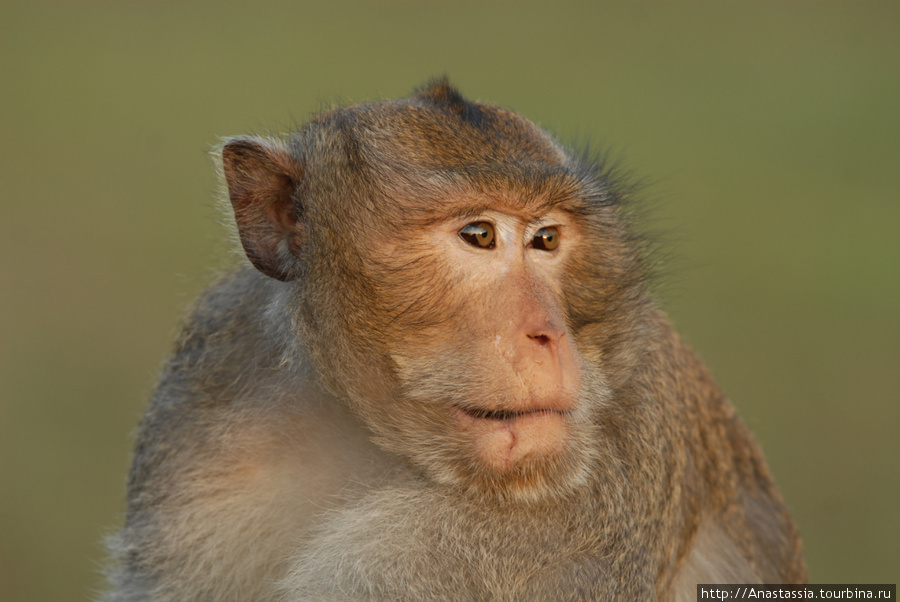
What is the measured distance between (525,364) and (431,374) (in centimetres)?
36

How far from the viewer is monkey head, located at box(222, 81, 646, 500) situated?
3.72 metres

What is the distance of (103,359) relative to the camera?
1144 centimetres

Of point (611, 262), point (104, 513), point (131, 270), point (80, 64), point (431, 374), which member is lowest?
point (104, 513)

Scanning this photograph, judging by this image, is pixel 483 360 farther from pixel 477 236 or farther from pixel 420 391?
pixel 477 236

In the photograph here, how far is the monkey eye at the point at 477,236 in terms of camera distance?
4004 millimetres

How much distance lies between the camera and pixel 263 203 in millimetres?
4301

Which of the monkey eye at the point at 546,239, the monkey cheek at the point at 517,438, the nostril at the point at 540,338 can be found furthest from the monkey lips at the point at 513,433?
the monkey eye at the point at 546,239

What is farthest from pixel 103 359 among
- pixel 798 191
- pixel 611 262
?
pixel 798 191

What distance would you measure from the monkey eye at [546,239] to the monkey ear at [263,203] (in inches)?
35.0

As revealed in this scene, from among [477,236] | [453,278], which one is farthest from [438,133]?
[453,278]

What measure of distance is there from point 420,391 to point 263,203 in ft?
3.37

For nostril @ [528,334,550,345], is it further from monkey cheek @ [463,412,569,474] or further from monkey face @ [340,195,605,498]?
monkey cheek @ [463,412,569,474]

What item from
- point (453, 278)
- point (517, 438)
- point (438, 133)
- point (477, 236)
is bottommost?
point (517, 438)

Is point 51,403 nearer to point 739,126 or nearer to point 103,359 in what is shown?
point 103,359
